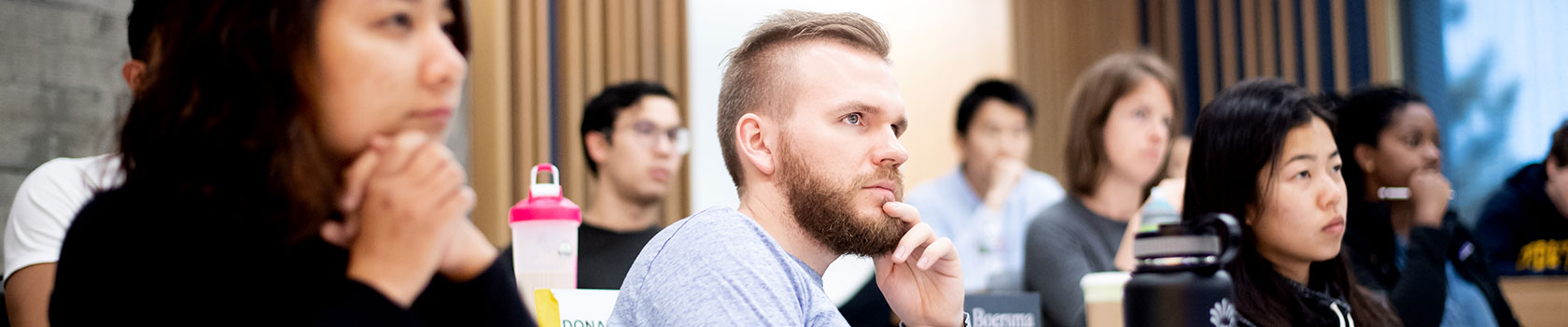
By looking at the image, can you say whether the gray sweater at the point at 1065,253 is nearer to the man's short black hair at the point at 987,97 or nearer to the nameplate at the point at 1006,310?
the nameplate at the point at 1006,310

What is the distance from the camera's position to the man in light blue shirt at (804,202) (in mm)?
1350

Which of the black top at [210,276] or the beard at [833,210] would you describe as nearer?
the black top at [210,276]

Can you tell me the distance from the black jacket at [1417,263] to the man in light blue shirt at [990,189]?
4.66ft

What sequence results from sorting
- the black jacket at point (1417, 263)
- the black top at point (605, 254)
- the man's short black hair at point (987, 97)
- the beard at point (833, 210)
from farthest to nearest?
the man's short black hair at point (987, 97)
the black top at point (605, 254)
the black jacket at point (1417, 263)
the beard at point (833, 210)

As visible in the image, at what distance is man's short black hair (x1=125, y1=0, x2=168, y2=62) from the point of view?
0.96m

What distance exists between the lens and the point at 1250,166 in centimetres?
194

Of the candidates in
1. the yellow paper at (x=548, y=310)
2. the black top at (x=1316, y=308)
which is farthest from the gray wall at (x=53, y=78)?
the black top at (x=1316, y=308)

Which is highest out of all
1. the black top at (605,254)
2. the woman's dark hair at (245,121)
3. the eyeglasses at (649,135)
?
the woman's dark hair at (245,121)

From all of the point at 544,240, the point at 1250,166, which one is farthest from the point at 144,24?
the point at 1250,166

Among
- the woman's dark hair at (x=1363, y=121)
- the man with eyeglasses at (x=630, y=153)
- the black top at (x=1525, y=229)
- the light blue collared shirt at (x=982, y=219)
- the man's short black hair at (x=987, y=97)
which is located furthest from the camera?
the man's short black hair at (x=987, y=97)

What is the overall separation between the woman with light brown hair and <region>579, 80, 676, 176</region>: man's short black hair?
4.13ft

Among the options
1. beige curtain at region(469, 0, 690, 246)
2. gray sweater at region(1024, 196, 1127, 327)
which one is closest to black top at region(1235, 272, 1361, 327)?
gray sweater at region(1024, 196, 1127, 327)

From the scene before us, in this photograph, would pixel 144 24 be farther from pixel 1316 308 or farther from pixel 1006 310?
pixel 1316 308

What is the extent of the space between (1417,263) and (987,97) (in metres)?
1.80
